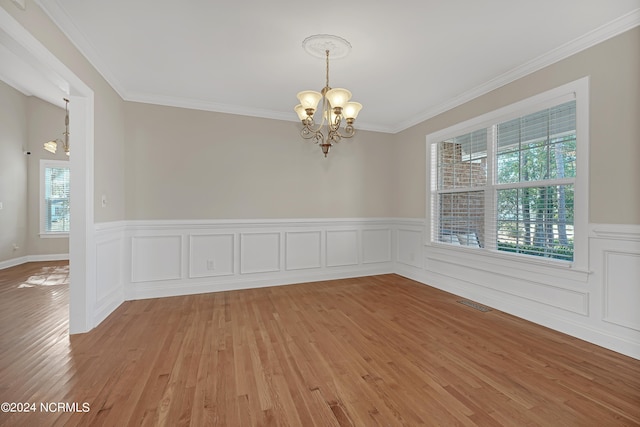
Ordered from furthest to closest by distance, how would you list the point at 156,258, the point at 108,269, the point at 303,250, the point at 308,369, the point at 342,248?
1. the point at 342,248
2. the point at 303,250
3. the point at 156,258
4. the point at 108,269
5. the point at 308,369

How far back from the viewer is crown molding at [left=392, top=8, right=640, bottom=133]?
226cm

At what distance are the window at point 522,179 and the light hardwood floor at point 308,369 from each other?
0.93m

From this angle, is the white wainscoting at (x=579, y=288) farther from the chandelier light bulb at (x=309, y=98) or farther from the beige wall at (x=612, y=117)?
the chandelier light bulb at (x=309, y=98)

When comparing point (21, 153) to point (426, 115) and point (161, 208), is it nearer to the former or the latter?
point (161, 208)

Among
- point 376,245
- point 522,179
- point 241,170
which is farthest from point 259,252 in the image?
point 522,179

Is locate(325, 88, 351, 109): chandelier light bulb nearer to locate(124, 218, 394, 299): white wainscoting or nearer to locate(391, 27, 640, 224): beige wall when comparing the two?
locate(391, 27, 640, 224): beige wall

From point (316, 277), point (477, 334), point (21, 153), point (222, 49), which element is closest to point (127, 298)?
point (316, 277)

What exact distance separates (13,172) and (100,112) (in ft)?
14.7

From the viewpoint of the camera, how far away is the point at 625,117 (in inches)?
90.7

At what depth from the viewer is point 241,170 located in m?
4.23

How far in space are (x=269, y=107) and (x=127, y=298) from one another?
10.7ft

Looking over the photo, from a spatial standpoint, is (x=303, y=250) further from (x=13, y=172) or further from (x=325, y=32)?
(x=13, y=172)

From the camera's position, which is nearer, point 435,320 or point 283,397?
point 283,397

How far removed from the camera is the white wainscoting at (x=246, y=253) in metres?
3.77
